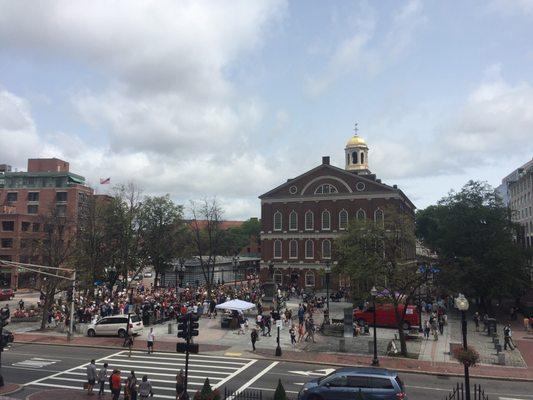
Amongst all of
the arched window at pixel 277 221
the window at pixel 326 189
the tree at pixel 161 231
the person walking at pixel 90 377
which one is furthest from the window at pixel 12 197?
the person walking at pixel 90 377

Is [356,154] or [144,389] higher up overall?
[356,154]

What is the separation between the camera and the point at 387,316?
38.1 meters

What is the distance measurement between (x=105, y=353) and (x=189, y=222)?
4576cm

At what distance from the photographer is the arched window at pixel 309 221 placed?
7506 cm

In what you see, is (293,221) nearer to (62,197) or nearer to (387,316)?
(387,316)

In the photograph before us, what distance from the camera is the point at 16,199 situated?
86.9m

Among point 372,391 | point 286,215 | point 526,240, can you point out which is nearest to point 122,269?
point 286,215

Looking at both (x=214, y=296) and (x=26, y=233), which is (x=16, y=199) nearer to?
(x=26, y=233)

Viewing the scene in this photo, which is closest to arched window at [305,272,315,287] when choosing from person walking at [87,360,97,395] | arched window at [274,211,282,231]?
arched window at [274,211,282,231]

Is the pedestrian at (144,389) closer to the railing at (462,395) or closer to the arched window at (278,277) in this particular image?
the railing at (462,395)

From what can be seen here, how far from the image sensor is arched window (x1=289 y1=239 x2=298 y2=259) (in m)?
75.6

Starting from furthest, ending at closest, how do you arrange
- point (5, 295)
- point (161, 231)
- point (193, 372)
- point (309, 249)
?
point (309, 249) < point (161, 231) < point (5, 295) < point (193, 372)

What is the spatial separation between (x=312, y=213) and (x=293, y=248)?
255 inches

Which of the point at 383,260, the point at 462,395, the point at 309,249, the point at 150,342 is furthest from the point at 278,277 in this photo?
the point at 462,395
